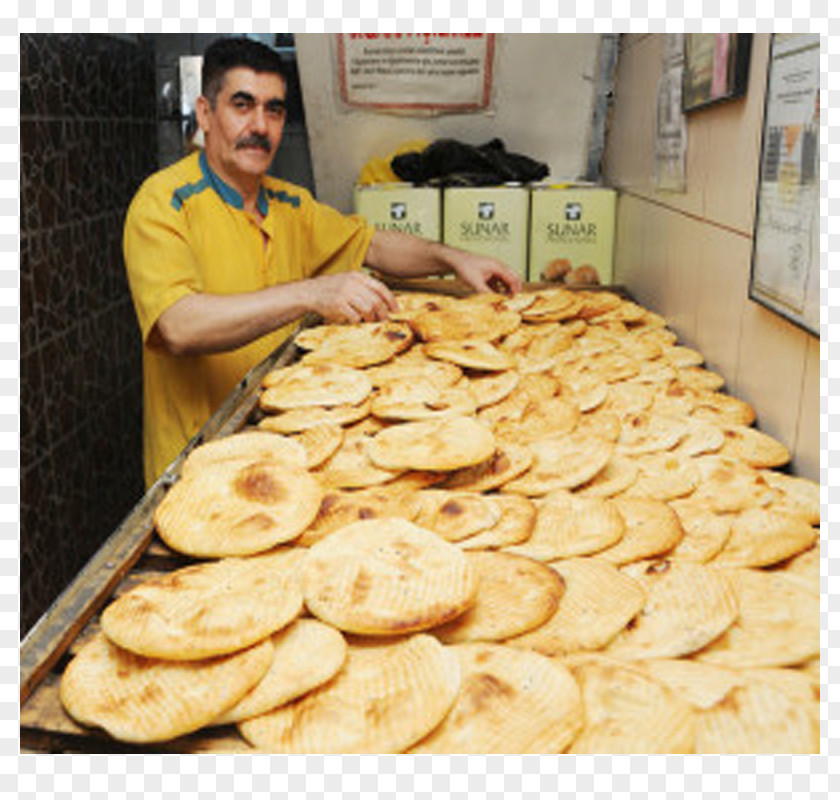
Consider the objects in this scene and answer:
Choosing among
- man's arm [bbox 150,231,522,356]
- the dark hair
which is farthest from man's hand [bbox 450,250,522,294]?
the dark hair

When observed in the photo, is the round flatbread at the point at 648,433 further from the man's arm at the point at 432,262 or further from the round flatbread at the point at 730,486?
the man's arm at the point at 432,262

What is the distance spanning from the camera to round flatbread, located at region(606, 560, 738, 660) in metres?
1.00

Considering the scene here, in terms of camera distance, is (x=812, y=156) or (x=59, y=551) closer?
(x=812, y=156)

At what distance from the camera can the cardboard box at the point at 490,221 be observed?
10.4 ft

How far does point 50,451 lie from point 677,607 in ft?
9.20

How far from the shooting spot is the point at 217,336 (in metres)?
2.18

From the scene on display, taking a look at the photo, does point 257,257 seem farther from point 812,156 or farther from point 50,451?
point 812,156

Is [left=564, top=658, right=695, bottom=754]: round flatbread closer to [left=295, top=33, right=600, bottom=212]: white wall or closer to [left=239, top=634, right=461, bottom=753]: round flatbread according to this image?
[left=239, top=634, right=461, bottom=753]: round flatbread

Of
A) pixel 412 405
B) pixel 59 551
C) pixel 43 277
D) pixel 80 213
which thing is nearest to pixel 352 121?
pixel 80 213

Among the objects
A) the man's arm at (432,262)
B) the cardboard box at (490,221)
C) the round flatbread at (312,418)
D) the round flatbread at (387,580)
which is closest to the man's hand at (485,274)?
the man's arm at (432,262)

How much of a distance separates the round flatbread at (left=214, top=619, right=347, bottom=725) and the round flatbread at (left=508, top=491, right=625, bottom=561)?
0.33m

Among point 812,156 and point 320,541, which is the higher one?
point 812,156

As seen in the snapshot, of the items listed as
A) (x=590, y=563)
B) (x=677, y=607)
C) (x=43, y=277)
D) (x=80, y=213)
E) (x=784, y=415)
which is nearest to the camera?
(x=677, y=607)

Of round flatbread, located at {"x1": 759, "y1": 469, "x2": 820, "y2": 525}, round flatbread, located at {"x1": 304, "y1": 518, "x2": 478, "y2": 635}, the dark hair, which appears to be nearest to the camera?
round flatbread, located at {"x1": 304, "y1": 518, "x2": 478, "y2": 635}
